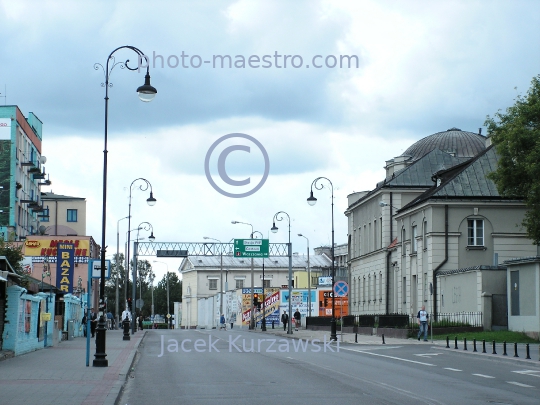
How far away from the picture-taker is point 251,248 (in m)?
65.2

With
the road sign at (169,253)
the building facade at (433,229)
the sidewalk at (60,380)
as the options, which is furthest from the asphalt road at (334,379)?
the road sign at (169,253)

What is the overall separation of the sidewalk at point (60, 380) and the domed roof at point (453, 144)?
50.7 metres

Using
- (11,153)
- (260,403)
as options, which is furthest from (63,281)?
(260,403)

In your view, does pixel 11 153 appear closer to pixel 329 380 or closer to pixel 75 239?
pixel 75 239

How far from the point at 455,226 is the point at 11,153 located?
32.8m

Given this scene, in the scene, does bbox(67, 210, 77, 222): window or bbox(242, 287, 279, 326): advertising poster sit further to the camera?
bbox(67, 210, 77, 222): window

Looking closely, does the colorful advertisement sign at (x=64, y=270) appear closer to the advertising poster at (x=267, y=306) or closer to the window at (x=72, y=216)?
the advertising poster at (x=267, y=306)

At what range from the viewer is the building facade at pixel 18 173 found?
63.3 metres

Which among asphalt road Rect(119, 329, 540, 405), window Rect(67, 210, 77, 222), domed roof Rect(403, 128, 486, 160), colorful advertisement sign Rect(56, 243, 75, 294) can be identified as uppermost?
domed roof Rect(403, 128, 486, 160)

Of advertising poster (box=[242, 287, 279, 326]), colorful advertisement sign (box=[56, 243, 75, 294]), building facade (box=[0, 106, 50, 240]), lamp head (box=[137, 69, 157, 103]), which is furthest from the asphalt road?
advertising poster (box=[242, 287, 279, 326])

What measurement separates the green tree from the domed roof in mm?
31259

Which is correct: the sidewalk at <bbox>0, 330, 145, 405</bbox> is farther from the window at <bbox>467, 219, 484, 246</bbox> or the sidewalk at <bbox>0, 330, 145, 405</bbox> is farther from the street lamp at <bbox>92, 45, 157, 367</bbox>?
the window at <bbox>467, 219, 484, 246</bbox>

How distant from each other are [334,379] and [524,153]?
2270 cm

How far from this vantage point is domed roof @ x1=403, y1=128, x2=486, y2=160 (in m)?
73.4
